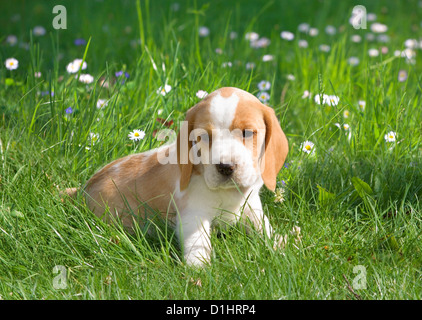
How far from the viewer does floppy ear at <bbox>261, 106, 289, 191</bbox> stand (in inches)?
129

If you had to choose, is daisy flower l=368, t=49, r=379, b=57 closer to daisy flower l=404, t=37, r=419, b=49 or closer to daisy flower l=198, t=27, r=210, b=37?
daisy flower l=404, t=37, r=419, b=49

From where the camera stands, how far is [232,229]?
11.5 ft

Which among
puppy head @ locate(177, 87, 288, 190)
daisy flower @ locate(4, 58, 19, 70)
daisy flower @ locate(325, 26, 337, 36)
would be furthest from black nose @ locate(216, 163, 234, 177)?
daisy flower @ locate(325, 26, 337, 36)

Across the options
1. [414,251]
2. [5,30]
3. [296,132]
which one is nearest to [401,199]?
[414,251]

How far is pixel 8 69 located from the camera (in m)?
5.11

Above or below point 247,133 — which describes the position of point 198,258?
below

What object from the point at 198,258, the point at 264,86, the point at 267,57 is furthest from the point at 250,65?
the point at 198,258

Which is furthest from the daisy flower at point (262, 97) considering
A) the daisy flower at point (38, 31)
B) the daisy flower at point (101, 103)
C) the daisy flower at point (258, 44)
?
the daisy flower at point (38, 31)

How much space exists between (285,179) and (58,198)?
142cm

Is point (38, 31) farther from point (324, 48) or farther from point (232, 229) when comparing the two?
point (232, 229)

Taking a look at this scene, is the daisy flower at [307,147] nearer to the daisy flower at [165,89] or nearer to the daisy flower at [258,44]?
the daisy flower at [165,89]

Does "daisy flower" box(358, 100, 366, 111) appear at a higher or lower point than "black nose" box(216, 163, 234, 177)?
higher

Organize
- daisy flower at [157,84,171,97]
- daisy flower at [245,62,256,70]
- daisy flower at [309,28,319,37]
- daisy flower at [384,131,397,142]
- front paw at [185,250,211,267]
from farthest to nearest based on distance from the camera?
daisy flower at [309,28,319,37] → daisy flower at [245,62,256,70] → daisy flower at [157,84,171,97] → daisy flower at [384,131,397,142] → front paw at [185,250,211,267]

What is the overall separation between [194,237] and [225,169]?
0.45m
